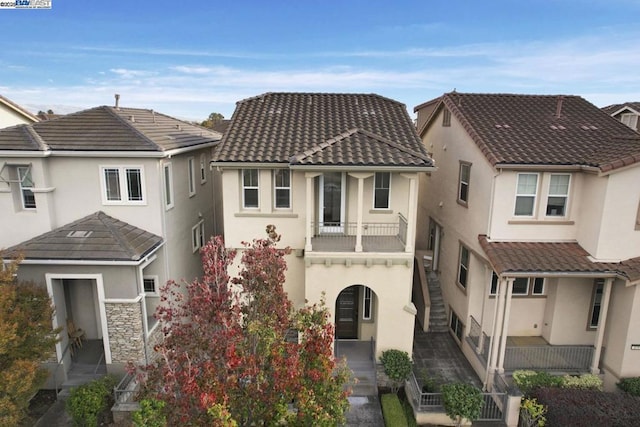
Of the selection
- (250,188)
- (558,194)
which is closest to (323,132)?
(250,188)

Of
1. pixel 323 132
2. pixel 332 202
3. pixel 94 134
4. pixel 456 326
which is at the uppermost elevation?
pixel 323 132

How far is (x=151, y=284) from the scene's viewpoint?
14.9 meters

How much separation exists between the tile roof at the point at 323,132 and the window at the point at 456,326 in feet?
23.8

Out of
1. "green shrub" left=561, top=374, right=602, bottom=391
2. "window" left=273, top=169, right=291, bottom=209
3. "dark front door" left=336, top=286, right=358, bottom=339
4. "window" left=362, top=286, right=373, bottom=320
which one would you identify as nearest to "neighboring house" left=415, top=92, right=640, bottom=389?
"green shrub" left=561, top=374, right=602, bottom=391

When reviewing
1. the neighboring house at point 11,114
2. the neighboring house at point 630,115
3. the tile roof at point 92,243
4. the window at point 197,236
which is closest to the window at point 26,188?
the tile roof at point 92,243

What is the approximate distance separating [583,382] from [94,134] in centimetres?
1798

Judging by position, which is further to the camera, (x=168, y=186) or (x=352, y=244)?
(x=168, y=186)

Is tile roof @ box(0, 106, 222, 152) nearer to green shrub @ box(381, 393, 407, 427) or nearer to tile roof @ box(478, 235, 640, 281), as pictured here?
green shrub @ box(381, 393, 407, 427)

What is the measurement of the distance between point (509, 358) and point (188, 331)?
1106cm

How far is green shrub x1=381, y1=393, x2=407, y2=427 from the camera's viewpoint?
1099cm

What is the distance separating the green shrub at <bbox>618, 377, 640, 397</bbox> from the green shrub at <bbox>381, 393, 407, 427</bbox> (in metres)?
6.91

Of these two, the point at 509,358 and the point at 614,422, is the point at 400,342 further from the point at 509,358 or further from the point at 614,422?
the point at 614,422

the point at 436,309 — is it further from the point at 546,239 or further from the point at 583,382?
the point at 583,382

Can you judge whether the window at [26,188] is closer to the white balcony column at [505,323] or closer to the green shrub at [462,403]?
the green shrub at [462,403]
